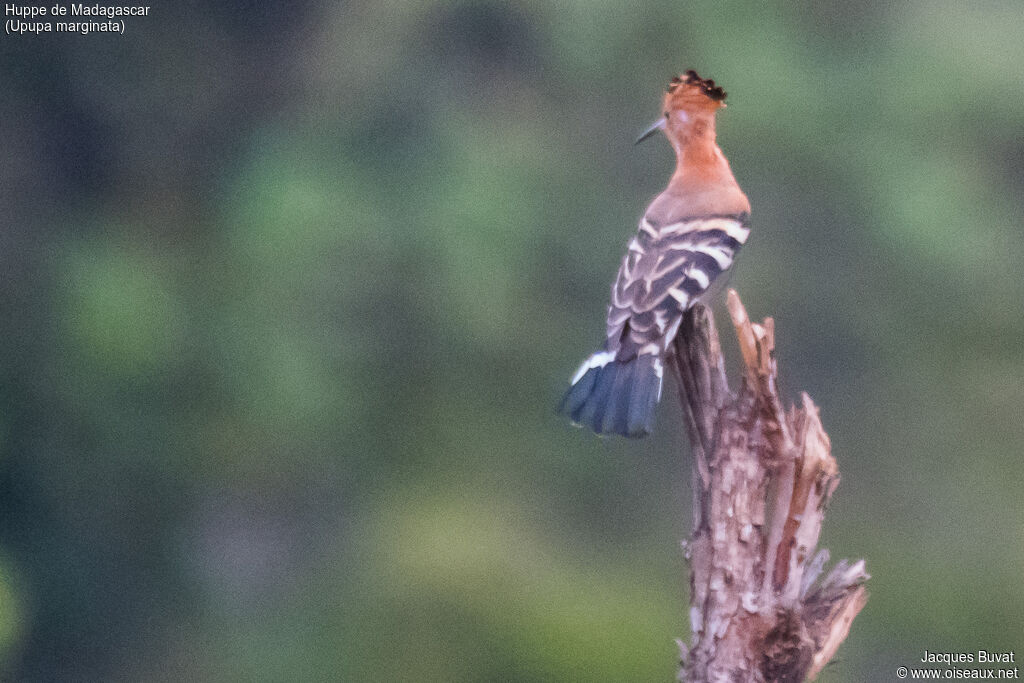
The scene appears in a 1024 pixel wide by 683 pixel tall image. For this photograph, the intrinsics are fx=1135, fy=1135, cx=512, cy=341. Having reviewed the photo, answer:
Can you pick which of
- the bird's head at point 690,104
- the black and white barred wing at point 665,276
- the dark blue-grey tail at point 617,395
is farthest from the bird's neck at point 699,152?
the dark blue-grey tail at point 617,395

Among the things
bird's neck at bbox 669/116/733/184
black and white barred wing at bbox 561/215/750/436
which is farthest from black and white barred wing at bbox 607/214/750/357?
bird's neck at bbox 669/116/733/184

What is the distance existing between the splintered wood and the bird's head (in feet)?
1.99

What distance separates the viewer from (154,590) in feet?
11.1

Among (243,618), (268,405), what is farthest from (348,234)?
(243,618)

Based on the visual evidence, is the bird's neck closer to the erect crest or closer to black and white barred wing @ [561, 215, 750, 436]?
the erect crest

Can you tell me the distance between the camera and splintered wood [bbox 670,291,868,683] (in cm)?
147

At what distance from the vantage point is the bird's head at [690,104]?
6.57 feet

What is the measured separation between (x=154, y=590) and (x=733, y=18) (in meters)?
2.37

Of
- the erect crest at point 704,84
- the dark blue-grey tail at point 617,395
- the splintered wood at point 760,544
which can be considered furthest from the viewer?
the erect crest at point 704,84

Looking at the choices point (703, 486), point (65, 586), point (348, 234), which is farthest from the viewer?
point (65, 586)

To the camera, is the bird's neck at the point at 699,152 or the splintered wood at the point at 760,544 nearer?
the splintered wood at the point at 760,544

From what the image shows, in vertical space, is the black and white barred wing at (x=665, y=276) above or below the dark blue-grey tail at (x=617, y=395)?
above

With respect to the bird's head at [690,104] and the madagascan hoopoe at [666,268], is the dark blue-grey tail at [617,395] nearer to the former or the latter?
the madagascan hoopoe at [666,268]

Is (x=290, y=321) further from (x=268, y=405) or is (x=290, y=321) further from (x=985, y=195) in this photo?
(x=985, y=195)
